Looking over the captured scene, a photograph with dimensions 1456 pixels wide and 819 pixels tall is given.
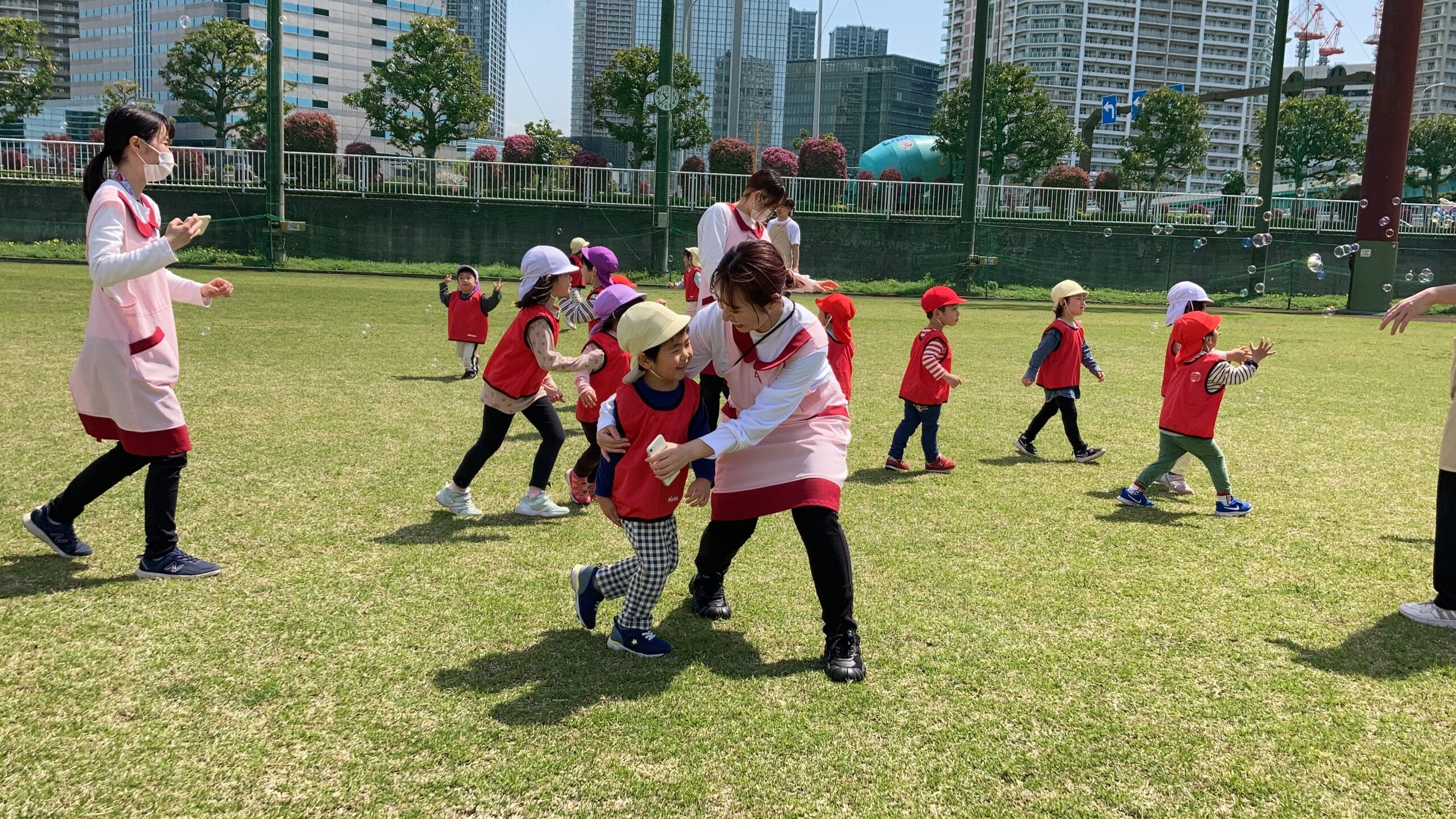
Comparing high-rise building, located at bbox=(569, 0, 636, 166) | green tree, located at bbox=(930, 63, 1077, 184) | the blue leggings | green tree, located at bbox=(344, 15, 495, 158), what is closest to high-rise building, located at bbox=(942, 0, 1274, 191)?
high-rise building, located at bbox=(569, 0, 636, 166)

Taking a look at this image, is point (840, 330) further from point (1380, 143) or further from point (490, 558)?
point (1380, 143)

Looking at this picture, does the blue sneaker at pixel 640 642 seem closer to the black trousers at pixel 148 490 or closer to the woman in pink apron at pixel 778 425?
the woman in pink apron at pixel 778 425

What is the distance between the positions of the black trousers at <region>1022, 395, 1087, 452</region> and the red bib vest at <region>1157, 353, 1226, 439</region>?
1.40 m

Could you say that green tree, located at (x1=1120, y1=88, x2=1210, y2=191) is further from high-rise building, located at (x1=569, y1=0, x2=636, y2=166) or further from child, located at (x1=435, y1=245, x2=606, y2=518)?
high-rise building, located at (x1=569, y1=0, x2=636, y2=166)

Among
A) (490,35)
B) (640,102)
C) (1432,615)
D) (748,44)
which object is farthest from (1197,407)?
(490,35)

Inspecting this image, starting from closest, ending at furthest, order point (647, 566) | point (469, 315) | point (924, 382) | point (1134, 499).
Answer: point (647, 566)
point (1134, 499)
point (924, 382)
point (469, 315)

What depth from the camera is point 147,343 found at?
4.31 m

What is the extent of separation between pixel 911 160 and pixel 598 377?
5012cm

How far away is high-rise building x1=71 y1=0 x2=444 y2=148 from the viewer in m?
89.9

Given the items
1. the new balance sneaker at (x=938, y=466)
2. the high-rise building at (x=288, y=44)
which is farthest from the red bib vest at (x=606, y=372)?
the high-rise building at (x=288, y=44)

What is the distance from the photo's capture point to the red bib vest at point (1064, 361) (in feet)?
25.3

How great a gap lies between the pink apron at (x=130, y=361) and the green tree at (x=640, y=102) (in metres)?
33.7

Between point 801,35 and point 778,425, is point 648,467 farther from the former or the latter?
point 801,35

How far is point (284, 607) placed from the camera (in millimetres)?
4156
